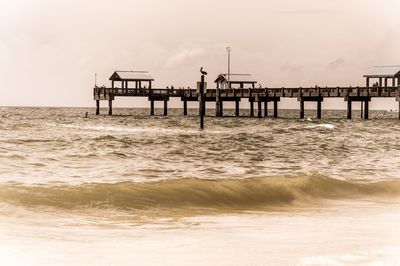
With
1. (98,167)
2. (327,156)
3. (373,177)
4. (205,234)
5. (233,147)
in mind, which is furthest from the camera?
(233,147)

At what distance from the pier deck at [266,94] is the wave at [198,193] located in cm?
4383

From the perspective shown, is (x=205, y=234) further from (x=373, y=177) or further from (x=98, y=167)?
(x=98, y=167)

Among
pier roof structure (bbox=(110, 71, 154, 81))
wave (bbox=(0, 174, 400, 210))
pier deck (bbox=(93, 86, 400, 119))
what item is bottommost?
wave (bbox=(0, 174, 400, 210))

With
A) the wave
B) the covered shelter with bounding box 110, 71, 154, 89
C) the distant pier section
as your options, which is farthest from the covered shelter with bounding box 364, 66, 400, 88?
the wave

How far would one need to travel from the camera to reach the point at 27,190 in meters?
14.0

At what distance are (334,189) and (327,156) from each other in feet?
31.8

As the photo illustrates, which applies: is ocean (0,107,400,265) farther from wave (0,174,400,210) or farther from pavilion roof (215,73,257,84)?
pavilion roof (215,73,257,84)

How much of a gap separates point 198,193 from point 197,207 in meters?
1.20

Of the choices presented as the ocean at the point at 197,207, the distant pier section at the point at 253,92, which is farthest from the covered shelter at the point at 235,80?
the ocean at the point at 197,207

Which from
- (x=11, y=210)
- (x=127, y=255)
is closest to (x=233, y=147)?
(x=11, y=210)

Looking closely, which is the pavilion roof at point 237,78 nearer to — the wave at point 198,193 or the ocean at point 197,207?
the ocean at point 197,207

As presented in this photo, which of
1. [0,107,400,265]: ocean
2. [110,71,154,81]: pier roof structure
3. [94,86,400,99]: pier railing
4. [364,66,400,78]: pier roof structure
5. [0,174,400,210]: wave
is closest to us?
[0,107,400,265]: ocean

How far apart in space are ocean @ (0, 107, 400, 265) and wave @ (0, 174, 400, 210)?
1.1 inches

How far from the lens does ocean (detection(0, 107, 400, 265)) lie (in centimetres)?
746
